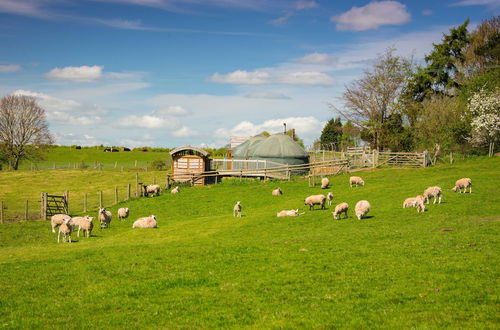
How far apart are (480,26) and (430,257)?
81.5m

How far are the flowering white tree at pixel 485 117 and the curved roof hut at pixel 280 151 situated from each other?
929 inches

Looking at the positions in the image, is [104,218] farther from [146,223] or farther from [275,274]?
[275,274]

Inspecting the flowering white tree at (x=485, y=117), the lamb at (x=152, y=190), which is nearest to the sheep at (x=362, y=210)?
the lamb at (x=152, y=190)

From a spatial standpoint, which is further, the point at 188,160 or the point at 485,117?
the point at 188,160

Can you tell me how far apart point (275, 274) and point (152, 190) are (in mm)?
36911

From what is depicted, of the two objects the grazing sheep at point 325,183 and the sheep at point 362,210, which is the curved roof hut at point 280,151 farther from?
the sheep at point 362,210

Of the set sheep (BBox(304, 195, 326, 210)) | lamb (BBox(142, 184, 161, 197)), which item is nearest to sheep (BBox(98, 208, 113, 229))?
sheep (BBox(304, 195, 326, 210))

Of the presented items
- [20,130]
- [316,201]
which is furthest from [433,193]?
[20,130]

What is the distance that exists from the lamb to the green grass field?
66.0 feet

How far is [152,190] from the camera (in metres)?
50.2

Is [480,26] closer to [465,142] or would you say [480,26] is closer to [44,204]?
[465,142]

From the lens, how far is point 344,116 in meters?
73.1

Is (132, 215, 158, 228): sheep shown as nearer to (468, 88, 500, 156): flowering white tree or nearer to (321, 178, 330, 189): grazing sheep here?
(321, 178, 330, 189): grazing sheep

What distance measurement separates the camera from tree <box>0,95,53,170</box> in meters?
93.8
